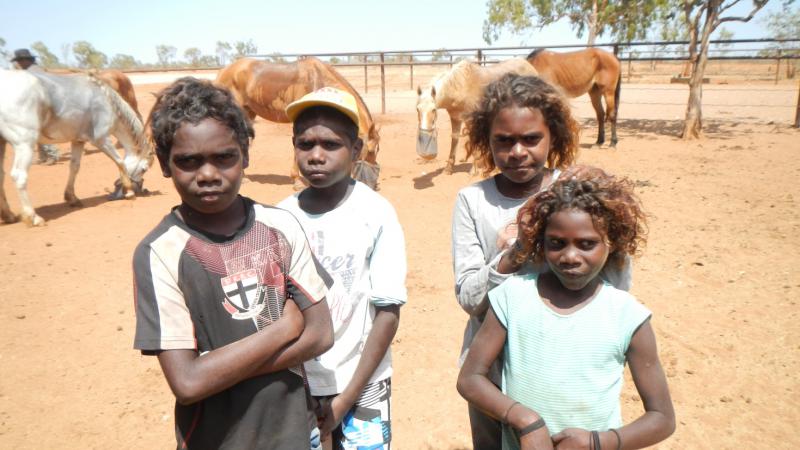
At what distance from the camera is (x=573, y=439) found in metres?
1.27

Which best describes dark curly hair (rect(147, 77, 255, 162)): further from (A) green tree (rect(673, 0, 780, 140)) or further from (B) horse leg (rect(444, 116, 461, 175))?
(A) green tree (rect(673, 0, 780, 140))

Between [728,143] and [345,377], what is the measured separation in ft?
37.1

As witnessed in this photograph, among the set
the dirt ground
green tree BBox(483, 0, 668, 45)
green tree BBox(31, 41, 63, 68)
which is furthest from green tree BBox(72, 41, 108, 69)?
the dirt ground

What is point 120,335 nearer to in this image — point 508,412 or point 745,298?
point 508,412

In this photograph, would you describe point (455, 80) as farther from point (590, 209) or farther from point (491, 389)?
point (491, 389)

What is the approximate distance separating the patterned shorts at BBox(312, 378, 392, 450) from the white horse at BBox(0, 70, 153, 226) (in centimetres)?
532

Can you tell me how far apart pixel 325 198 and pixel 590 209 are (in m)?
0.85

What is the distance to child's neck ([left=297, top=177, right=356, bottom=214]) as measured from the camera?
1.68 meters

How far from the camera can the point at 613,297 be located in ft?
4.41

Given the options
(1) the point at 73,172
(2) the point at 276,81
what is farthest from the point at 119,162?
(2) the point at 276,81

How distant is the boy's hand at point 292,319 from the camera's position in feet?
4.26

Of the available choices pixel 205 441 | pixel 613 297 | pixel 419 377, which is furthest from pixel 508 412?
pixel 419 377

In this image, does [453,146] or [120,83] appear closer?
[453,146]

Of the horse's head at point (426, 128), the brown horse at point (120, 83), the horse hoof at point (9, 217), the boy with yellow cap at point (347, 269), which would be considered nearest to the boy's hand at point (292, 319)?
the boy with yellow cap at point (347, 269)
